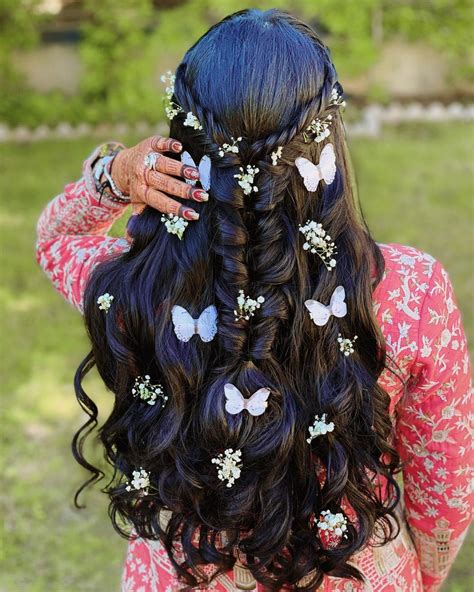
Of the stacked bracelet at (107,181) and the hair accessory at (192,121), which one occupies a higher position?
the hair accessory at (192,121)

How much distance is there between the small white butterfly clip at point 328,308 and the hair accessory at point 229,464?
247 mm

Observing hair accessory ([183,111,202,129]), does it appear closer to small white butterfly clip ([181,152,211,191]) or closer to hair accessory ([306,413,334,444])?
small white butterfly clip ([181,152,211,191])

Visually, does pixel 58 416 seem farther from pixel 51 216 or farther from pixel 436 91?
pixel 436 91

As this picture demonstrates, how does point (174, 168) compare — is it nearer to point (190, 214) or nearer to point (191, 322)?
point (190, 214)

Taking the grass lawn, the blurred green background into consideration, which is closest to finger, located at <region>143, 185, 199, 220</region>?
the blurred green background

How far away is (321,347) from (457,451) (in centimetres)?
39

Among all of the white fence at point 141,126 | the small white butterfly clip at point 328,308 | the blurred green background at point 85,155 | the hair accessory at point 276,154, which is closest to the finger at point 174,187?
the hair accessory at point 276,154

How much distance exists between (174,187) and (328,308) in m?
0.29

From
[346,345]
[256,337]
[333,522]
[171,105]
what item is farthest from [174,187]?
[333,522]

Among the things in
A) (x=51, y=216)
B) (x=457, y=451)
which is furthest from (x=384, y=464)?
(x=51, y=216)

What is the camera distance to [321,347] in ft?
3.63

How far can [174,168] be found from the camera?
1.06 m

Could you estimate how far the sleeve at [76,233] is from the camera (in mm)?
1355

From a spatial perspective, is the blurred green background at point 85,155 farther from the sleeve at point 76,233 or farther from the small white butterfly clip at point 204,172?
the small white butterfly clip at point 204,172
